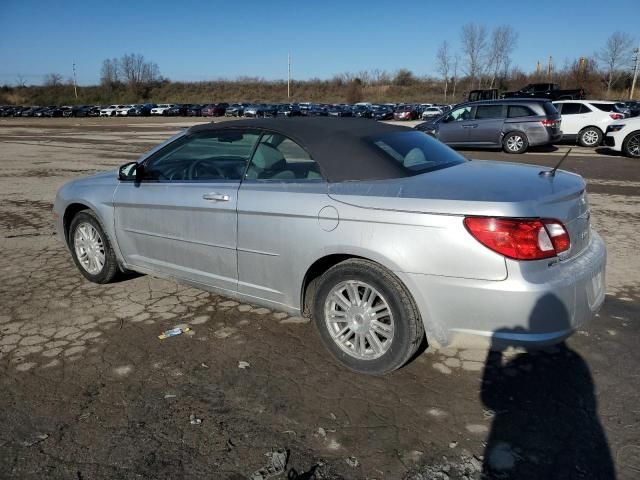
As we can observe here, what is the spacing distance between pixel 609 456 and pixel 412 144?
233 centimetres

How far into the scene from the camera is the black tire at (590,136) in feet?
59.4

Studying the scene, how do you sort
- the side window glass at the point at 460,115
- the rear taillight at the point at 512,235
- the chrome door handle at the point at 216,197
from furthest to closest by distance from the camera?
the side window glass at the point at 460,115
the chrome door handle at the point at 216,197
the rear taillight at the point at 512,235

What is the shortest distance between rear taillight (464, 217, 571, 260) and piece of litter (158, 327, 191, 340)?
228cm

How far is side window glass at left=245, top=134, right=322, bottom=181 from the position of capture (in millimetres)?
3518

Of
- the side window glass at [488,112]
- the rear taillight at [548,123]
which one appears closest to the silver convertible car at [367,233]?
the rear taillight at [548,123]

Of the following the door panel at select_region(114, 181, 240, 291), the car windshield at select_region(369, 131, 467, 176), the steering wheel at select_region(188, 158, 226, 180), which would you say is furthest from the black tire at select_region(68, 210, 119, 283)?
the car windshield at select_region(369, 131, 467, 176)

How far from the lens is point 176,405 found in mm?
2945

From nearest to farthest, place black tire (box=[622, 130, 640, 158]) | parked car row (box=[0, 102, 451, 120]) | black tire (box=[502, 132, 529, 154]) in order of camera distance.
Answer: black tire (box=[622, 130, 640, 158])
black tire (box=[502, 132, 529, 154])
parked car row (box=[0, 102, 451, 120])

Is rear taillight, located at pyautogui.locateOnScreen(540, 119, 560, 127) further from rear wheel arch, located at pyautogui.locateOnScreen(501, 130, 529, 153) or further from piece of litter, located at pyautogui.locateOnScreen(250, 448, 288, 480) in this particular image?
piece of litter, located at pyautogui.locateOnScreen(250, 448, 288, 480)

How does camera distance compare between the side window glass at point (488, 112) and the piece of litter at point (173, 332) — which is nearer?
the piece of litter at point (173, 332)

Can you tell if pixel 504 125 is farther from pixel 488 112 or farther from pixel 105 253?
pixel 105 253

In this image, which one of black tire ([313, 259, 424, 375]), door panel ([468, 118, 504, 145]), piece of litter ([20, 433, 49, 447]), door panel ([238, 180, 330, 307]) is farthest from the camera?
door panel ([468, 118, 504, 145])

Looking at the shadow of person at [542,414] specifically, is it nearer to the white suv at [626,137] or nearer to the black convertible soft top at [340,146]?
the black convertible soft top at [340,146]

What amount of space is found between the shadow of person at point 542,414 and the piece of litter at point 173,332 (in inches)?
85.8
